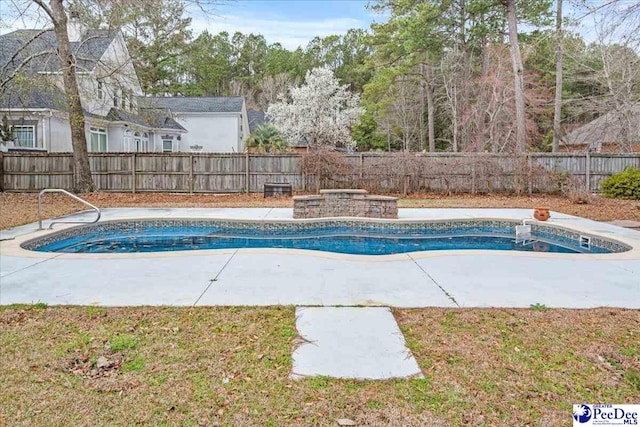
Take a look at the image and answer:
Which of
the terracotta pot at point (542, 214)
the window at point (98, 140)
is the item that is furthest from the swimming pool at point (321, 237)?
the window at point (98, 140)

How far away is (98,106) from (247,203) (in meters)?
11.4

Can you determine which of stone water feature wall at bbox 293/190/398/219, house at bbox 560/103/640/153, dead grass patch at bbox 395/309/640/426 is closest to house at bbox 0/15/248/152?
stone water feature wall at bbox 293/190/398/219

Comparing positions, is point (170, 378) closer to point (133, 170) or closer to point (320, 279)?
point (320, 279)

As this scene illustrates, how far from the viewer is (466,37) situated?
23.9 meters

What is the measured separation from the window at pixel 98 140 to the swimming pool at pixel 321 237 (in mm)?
12077

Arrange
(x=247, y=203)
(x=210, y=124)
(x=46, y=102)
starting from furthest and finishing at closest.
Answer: (x=210, y=124) → (x=46, y=102) → (x=247, y=203)

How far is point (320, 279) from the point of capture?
485cm

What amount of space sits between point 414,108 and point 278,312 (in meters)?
28.8

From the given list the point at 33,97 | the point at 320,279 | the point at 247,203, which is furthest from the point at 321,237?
the point at 33,97

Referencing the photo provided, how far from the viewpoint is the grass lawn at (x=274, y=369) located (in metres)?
2.30

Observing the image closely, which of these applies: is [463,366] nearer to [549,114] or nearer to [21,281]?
[21,281]

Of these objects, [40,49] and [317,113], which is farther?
[317,113]

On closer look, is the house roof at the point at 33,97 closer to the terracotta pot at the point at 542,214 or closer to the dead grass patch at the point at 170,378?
the dead grass patch at the point at 170,378

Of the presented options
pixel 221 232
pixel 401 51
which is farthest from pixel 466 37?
pixel 221 232
